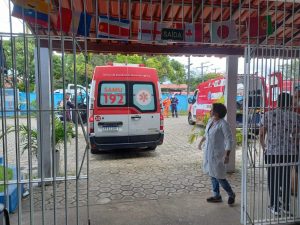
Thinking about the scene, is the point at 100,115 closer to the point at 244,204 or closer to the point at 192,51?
the point at 192,51

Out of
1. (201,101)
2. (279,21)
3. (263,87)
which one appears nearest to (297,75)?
(263,87)

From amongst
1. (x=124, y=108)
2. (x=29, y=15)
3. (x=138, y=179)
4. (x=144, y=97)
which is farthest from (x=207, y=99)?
(x=29, y=15)

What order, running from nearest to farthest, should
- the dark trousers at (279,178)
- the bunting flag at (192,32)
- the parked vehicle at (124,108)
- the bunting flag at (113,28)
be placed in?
1. the bunting flag at (113,28)
2. the bunting flag at (192,32)
3. the dark trousers at (279,178)
4. the parked vehicle at (124,108)

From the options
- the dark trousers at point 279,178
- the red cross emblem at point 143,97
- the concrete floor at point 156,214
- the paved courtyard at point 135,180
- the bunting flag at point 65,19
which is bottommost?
the concrete floor at point 156,214

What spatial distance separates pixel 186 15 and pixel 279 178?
260 cm

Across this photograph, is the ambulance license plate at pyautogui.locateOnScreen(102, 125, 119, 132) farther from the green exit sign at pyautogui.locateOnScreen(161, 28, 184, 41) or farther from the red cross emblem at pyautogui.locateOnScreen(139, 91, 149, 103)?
the green exit sign at pyautogui.locateOnScreen(161, 28, 184, 41)

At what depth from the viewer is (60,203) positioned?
393 centimetres

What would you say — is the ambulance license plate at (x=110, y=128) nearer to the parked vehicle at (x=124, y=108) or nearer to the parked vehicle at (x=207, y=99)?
the parked vehicle at (x=124, y=108)

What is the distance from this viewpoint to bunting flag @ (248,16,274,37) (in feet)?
9.94

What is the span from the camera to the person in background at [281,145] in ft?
10.4

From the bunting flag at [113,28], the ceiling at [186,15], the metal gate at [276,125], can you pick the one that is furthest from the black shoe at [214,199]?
the bunting flag at [113,28]

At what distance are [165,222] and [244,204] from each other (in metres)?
0.97

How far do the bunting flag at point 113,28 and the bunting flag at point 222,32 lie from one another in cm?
96

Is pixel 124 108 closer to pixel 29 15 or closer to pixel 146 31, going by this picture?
pixel 146 31
